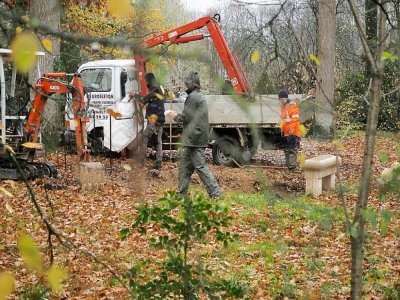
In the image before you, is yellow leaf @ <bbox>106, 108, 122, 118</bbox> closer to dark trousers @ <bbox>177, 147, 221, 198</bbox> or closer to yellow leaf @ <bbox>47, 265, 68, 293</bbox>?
yellow leaf @ <bbox>47, 265, 68, 293</bbox>

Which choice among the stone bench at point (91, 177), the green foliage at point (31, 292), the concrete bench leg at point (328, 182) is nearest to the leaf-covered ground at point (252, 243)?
the green foliage at point (31, 292)

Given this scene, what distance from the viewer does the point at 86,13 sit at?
21.1 meters

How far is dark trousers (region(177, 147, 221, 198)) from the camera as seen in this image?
10.1 meters

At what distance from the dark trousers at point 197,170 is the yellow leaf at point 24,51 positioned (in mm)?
8059

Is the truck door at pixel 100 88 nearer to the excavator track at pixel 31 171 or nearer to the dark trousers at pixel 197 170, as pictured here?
the excavator track at pixel 31 171

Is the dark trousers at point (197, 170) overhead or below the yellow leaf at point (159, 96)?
below

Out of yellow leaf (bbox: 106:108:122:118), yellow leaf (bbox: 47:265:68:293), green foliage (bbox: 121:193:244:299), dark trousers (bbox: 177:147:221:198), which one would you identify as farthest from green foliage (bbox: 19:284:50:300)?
dark trousers (bbox: 177:147:221:198)

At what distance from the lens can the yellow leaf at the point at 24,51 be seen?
2000 mm

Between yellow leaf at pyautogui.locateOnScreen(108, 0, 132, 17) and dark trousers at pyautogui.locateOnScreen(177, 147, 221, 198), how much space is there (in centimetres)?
778

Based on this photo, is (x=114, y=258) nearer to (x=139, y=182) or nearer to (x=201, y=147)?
(x=201, y=147)

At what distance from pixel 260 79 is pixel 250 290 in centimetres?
326

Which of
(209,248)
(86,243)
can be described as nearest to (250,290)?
(209,248)

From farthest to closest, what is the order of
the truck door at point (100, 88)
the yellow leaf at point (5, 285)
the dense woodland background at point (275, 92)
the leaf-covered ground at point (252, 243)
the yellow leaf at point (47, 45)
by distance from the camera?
the truck door at point (100, 88), the leaf-covered ground at point (252, 243), the yellow leaf at point (47, 45), the dense woodland background at point (275, 92), the yellow leaf at point (5, 285)

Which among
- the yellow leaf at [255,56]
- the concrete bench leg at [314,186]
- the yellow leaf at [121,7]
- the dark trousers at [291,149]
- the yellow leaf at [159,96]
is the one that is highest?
the yellow leaf at [121,7]
